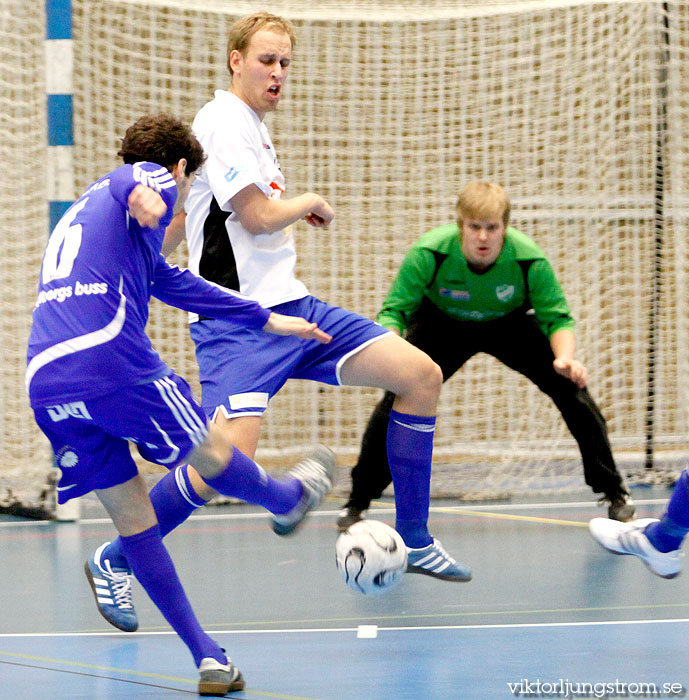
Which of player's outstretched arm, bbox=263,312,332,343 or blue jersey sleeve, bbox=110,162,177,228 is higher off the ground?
blue jersey sleeve, bbox=110,162,177,228

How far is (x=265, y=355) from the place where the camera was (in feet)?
9.95

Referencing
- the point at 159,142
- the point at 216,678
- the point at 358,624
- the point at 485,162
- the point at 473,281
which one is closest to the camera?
the point at 216,678

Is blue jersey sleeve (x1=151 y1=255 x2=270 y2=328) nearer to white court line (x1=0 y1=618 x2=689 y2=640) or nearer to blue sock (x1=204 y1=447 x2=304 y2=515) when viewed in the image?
blue sock (x1=204 y1=447 x2=304 y2=515)

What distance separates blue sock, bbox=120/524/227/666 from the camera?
2371 millimetres

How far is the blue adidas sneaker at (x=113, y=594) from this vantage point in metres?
2.88

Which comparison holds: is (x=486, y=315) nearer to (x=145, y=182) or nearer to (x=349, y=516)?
(x=349, y=516)

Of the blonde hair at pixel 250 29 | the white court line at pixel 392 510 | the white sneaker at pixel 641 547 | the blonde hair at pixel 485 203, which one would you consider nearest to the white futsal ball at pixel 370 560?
the white sneaker at pixel 641 547

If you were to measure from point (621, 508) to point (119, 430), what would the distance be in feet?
8.00

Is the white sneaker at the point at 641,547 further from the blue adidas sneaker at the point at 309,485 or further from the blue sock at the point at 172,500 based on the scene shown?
the blue sock at the point at 172,500

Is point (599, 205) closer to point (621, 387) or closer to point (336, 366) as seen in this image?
point (621, 387)

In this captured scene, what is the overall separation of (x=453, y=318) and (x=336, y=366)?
1.15 m

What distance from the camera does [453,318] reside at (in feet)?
13.5

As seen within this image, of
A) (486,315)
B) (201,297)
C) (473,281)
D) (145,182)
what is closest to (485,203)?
(473,281)

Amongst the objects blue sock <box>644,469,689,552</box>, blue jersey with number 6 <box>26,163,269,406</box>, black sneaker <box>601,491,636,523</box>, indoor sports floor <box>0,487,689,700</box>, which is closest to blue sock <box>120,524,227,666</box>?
indoor sports floor <box>0,487,689,700</box>
